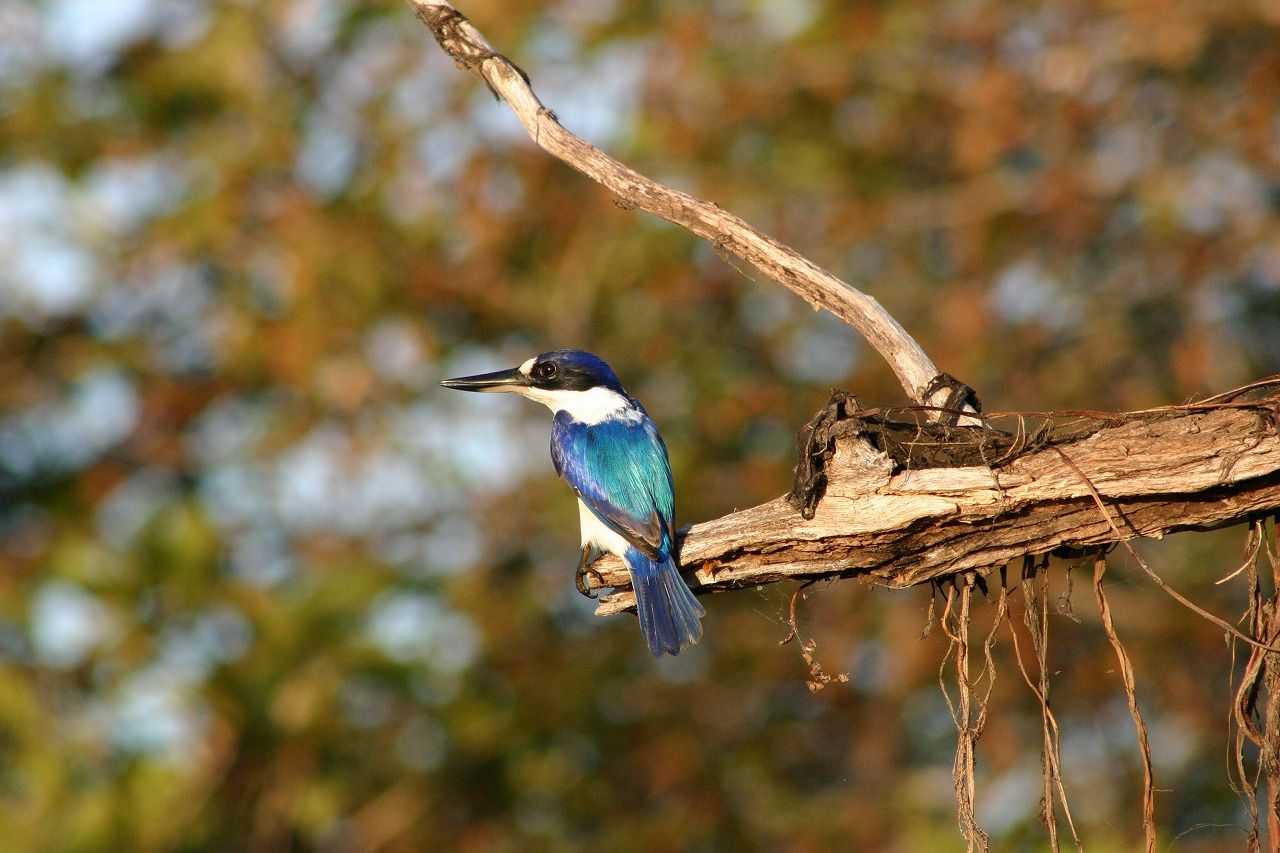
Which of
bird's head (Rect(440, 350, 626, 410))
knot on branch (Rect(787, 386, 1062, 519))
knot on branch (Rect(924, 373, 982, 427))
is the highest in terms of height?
bird's head (Rect(440, 350, 626, 410))

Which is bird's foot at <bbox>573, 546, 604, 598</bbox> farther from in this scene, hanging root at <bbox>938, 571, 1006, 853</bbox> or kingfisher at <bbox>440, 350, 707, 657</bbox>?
hanging root at <bbox>938, 571, 1006, 853</bbox>

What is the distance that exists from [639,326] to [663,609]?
223 inches

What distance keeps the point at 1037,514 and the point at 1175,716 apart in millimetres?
8153

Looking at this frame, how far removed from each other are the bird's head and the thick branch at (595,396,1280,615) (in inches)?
96.9

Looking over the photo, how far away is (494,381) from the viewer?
5.56 m

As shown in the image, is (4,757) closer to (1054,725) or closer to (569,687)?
(569,687)

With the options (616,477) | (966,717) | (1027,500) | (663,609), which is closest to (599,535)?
(616,477)

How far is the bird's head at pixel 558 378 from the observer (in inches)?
221

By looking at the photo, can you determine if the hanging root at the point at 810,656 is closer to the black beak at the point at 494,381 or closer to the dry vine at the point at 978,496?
the dry vine at the point at 978,496

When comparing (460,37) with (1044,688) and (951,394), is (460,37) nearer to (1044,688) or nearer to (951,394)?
(951,394)

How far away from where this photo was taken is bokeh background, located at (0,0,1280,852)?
939 cm

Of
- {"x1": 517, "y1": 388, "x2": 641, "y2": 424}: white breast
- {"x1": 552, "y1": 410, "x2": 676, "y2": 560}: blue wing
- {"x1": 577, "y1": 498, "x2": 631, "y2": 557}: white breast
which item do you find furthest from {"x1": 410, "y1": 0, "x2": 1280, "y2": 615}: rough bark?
{"x1": 517, "y1": 388, "x2": 641, "y2": 424}: white breast

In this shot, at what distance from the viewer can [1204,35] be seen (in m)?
9.33

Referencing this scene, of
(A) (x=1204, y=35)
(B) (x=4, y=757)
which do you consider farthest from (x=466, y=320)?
(A) (x=1204, y=35)
